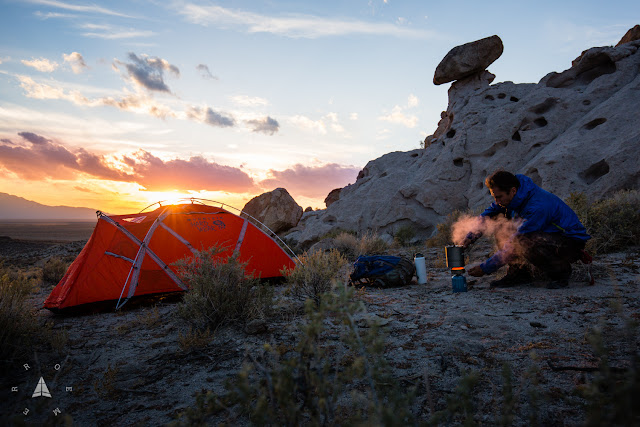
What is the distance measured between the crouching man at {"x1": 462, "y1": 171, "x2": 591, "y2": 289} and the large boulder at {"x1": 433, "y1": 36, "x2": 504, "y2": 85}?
13.4m

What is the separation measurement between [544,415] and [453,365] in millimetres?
738

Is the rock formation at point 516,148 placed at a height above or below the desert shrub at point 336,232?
above

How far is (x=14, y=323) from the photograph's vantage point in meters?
3.40

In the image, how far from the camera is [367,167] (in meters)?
19.3

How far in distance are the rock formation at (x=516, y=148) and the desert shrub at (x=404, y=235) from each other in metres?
0.46

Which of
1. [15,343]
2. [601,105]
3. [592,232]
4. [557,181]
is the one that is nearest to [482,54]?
[601,105]

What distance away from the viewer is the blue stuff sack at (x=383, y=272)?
6.13 metres

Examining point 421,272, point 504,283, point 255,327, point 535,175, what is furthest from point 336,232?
point 255,327

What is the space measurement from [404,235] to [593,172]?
5.89 meters

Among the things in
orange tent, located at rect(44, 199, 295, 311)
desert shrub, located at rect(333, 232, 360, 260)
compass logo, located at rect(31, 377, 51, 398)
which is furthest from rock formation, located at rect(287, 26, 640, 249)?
compass logo, located at rect(31, 377, 51, 398)

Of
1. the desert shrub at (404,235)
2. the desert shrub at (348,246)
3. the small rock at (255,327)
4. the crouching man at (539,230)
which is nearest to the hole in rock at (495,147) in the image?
the desert shrub at (404,235)

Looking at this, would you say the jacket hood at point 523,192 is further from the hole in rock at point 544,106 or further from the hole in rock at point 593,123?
the hole in rock at point 544,106

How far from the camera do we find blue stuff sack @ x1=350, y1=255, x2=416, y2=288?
6.13 meters

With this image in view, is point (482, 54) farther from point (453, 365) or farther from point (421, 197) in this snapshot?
point (453, 365)
